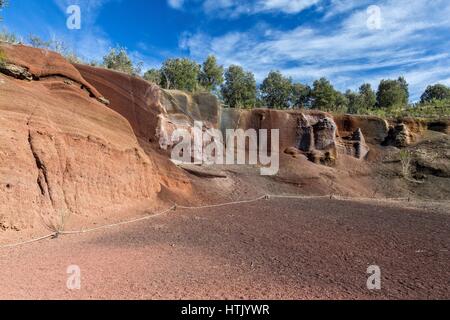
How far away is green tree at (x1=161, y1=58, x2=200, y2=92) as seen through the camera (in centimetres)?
2753

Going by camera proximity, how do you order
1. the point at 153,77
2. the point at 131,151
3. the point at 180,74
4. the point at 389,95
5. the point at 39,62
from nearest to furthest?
the point at 39,62, the point at 131,151, the point at 153,77, the point at 180,74, the point at 389,95

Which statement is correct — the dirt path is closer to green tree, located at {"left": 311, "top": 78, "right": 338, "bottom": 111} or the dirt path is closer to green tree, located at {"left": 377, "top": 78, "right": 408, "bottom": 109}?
green tree, located at {"left": 311, "top": 78, "right": 338, "bottom": 111}

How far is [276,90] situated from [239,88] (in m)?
4.78

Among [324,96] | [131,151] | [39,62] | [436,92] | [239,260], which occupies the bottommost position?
[239,260]

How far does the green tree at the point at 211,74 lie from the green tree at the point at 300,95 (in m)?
7.83

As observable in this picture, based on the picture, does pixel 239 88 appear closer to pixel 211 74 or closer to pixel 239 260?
pixel 211 74

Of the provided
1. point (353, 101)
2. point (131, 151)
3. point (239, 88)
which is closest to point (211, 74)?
point (239, 88)

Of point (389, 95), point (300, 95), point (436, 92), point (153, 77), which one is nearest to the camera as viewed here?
point (153, 77)

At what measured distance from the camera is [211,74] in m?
34.2

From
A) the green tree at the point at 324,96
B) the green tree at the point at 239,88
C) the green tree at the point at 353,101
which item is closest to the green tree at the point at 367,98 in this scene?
the green tree at the point at 353,101

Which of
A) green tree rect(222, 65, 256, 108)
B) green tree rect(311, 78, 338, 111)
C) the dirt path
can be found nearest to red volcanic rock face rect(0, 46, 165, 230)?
the dirt path

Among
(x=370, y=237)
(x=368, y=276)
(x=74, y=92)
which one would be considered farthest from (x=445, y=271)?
(x=74, y=92)

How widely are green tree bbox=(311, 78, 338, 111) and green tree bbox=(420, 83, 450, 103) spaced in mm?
21366
